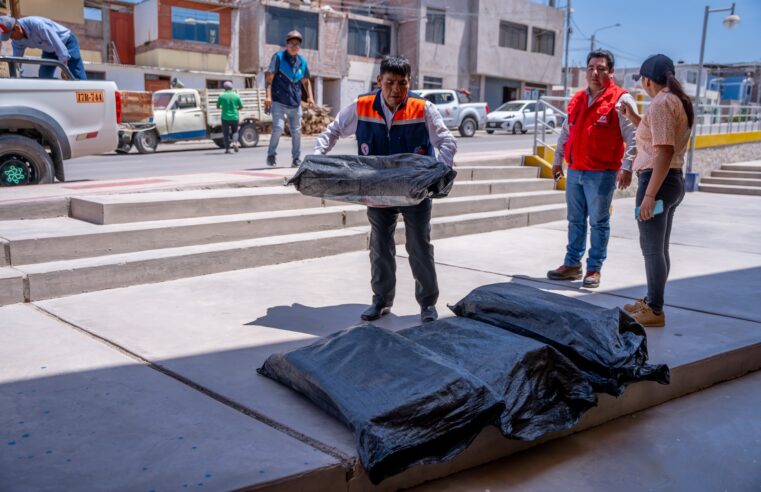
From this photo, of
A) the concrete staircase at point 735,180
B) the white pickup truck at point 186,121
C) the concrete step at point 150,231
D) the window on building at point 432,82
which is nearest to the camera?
the concrete step at point 150,231

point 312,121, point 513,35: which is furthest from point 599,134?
point 513,35

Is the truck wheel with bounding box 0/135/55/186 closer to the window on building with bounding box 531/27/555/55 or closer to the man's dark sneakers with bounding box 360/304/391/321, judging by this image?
the man's dark sneakers with bounding box 360/304/391/321

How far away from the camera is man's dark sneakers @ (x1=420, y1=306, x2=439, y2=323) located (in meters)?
4.70

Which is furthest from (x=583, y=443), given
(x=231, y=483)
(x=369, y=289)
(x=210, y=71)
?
(x=210, y=71)

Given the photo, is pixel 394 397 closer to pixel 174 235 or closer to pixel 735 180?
pixel 174 235

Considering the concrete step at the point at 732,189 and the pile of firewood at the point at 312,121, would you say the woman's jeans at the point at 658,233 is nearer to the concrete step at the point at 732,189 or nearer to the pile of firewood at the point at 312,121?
the concrete step at the point at 732,189

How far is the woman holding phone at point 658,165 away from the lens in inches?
175

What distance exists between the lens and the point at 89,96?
8180 millimetres

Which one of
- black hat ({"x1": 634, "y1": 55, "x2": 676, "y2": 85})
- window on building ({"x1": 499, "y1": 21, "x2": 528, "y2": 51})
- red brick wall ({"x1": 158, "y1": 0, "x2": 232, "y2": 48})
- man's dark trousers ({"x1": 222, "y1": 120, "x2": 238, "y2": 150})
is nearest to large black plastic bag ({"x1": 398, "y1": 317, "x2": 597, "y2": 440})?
black hat ({"x1": 634, "y1": 55, "x2": 676, "y2": 85})

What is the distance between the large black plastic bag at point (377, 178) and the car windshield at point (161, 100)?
61.5ft

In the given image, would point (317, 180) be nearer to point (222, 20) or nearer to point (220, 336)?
point (220, 336)

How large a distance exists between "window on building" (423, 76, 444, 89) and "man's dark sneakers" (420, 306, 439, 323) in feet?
127

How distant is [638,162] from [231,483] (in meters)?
3.54

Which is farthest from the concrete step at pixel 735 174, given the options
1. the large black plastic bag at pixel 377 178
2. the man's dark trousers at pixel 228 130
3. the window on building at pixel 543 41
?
the window on building at pixel 543 41
